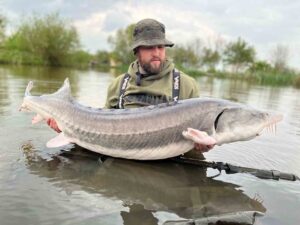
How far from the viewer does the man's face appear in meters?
4.76

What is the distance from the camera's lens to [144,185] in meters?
3.97

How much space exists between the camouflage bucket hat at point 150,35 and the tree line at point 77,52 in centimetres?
2646

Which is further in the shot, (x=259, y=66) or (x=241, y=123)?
(x=259, y=66)

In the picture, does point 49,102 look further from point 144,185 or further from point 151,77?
point 144,185

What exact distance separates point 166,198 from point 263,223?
34.8 inches

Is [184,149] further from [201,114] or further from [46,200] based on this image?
[46,200]

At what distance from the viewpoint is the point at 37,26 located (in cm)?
4966

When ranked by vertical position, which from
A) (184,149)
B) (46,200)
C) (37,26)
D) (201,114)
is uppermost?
(37,26)

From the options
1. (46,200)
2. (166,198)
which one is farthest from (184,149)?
(46,200)

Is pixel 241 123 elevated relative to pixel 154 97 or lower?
lower

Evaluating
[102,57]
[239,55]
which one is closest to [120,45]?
[102,57]

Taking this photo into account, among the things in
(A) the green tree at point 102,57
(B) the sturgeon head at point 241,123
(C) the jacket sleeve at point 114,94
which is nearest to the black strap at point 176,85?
(C) the jacket sleeve at point 114,94

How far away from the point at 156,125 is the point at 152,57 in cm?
100

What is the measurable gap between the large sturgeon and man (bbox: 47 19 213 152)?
34 cm
